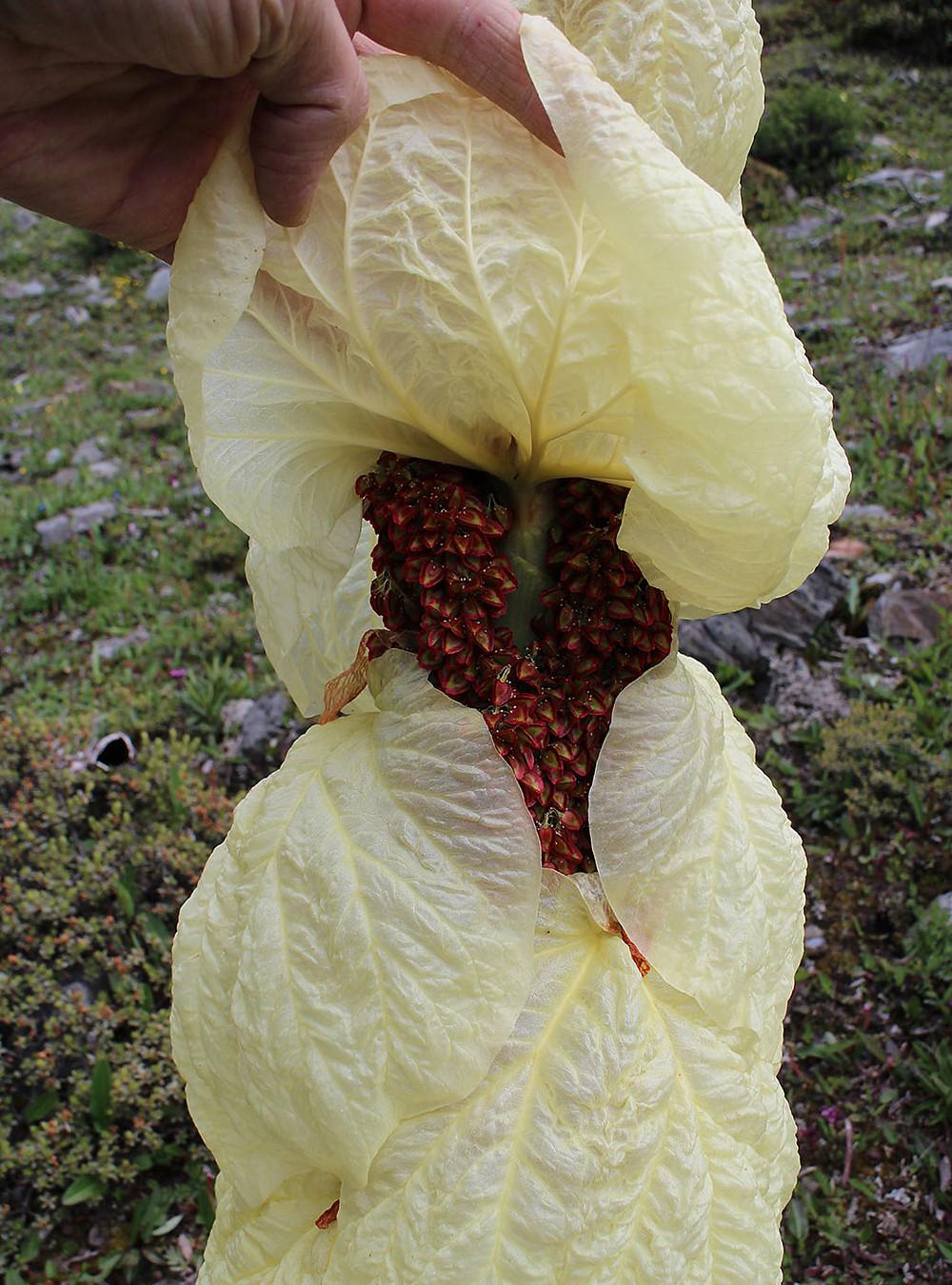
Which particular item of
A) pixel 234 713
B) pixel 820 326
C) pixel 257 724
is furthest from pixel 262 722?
pixel 820 326

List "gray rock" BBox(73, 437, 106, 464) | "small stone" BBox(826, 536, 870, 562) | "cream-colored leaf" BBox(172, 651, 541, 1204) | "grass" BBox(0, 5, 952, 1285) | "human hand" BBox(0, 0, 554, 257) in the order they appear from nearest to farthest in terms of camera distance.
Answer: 1. "human hand" BBox(0, 0, 554, 257)
2. "cream-colored leaf" BBox(172, 651, 541, 1204)
3. "grass" BBox(0, 5, 952, 1285)
4. "small stone" BBox(826, 536, 870, 562)
5. "gray rock" BBox(73, 437, 106, 464)

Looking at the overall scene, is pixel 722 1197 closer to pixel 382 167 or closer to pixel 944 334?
pixel 382 167

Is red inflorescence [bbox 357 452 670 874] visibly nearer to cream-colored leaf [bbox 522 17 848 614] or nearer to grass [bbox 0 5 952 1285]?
cream-colored leaf [bbox 522 17 848 614]

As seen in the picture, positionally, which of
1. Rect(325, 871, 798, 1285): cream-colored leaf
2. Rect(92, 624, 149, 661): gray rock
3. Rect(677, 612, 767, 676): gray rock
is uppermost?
Rect(325, 871, 798, 1285): cream-colored leaf

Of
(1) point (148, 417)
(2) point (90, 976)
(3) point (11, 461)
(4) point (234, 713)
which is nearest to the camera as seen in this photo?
(2) point (90, 976)

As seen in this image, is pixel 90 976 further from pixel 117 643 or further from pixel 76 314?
pixel 76 314

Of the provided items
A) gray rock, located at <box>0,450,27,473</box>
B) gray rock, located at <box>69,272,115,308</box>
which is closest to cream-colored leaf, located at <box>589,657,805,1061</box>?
gray rock, located at <box>0,450,27,473</box>

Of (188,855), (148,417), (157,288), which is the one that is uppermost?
(188,855)

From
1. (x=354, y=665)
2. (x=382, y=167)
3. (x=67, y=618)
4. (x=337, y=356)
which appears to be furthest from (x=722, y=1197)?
(x=67, y=618)
